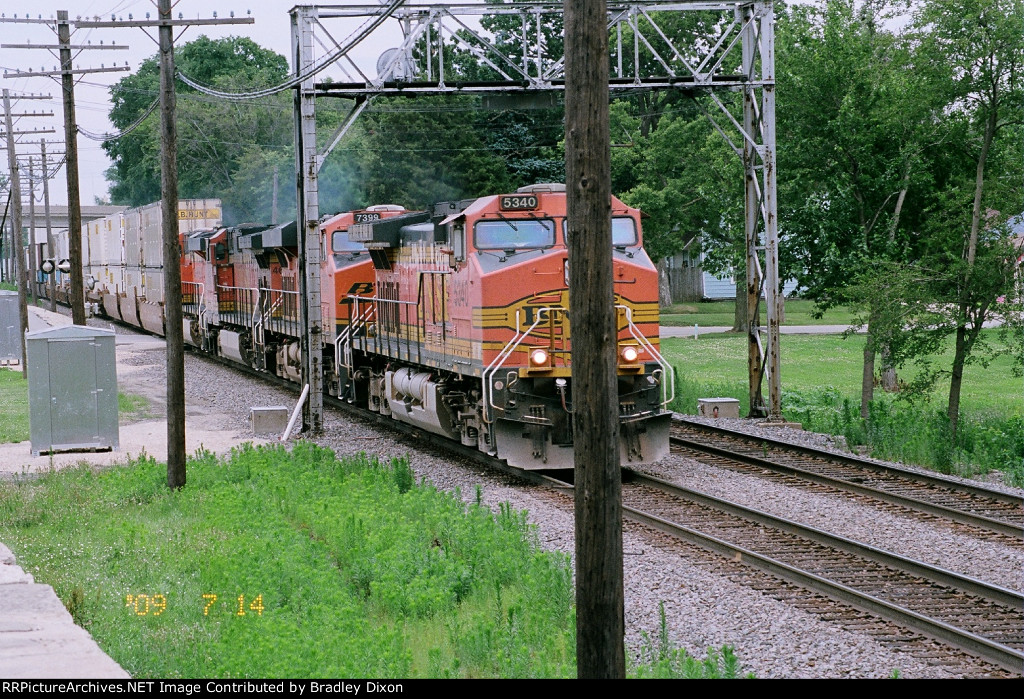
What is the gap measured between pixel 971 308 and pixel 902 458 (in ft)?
10.1

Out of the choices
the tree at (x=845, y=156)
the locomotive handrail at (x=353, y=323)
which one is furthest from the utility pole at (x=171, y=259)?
the tree at (x=845, y=156)

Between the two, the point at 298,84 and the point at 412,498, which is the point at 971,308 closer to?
the point at 412,498

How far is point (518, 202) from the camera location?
1688cm

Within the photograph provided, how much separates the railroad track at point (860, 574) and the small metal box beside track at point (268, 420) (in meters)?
8.67

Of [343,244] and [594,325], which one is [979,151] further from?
[594,325]

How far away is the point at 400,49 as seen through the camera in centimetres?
2052

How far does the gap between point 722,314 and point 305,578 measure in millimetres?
55081

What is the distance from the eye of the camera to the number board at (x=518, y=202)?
16797 mm

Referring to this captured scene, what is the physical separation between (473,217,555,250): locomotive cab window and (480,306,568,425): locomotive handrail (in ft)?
3.23

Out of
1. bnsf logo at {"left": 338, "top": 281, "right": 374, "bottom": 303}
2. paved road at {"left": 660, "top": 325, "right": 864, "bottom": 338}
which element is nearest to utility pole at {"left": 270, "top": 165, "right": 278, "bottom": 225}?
paved road at {"left": 660, "top": 325, "right": 864, "bottom": 338}
